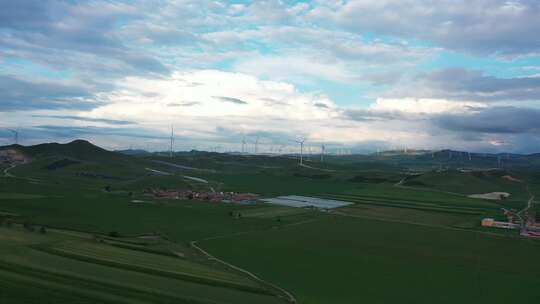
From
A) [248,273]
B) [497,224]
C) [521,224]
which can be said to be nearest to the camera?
[248,273]

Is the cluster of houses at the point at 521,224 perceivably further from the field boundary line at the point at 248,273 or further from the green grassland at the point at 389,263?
the field boundary line at the point at 248,273

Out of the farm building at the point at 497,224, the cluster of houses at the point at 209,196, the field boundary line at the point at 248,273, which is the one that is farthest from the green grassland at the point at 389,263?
the cluster of houses at the point at 209,196

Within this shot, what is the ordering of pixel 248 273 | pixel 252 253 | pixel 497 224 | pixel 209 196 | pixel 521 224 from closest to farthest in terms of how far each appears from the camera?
pixel 248 273
pixel 252 253
pixel 497 224
pixel 521 224
pixel 209 196

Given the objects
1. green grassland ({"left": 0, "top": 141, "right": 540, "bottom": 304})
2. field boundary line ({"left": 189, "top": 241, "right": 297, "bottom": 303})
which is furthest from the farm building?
field boundary line ({"left": 189, "top": 241, "right": 297, "bottom": 303})

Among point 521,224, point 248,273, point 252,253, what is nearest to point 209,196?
point 252,253

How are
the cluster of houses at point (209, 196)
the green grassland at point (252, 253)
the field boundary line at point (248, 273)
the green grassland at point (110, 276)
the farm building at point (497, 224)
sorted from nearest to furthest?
the green grassland at point (110, 276) < the green grassland at point (252, 253) < the field boundary line at point (248, 273) < the farm building at point (497, 224) < the cluster of houses at point (209, 196)

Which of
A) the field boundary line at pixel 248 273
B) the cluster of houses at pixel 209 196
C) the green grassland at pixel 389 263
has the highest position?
the cluster of houses at pixel 209 196

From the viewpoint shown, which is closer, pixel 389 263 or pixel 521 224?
pixel 389 263

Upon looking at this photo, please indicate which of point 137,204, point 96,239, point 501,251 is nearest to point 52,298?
point 96,239

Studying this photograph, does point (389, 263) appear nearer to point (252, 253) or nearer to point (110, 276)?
point (252, 253)
